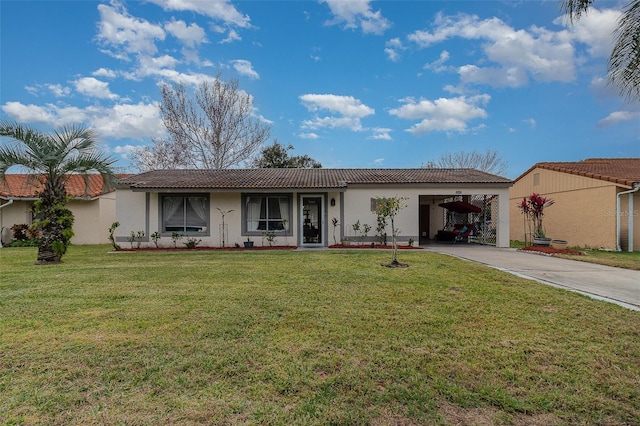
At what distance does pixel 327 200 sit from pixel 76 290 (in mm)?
10178

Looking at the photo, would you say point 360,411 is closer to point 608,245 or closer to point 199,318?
point 199,318

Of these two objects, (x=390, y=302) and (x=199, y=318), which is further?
(x=390, y=302)

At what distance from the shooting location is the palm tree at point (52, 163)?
10242mm

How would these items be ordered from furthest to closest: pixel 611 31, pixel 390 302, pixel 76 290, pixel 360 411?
pixel 76 290 < pixel 390 302 < pixel 611 31 < pixel 360 411

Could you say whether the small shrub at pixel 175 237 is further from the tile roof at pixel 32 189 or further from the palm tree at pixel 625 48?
the palm tree at pixel 625 48

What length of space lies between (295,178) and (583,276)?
11.9m

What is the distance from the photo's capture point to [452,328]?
13.8ft

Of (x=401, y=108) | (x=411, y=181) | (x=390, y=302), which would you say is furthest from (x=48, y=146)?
(x=401, y=108)

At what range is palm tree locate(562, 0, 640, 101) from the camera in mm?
3328

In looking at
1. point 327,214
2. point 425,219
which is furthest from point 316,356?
point 425,219

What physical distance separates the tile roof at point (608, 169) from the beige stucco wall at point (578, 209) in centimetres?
A: 25

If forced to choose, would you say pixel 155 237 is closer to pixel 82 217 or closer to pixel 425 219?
pixel 82 217

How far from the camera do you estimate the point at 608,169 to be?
1648 centimetres

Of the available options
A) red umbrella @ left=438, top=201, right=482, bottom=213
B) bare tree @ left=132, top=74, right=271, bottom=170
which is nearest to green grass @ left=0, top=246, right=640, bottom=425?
red umbrella @ left=438, top=201, right=482, bottom=213
